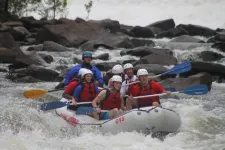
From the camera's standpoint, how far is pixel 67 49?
19.5m

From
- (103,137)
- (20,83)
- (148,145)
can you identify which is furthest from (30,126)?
(20,83)

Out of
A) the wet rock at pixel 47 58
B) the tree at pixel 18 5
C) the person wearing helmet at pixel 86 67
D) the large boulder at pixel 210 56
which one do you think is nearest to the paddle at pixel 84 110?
the person wearing helmet at pixel 86 67

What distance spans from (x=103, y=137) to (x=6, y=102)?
4.01 m

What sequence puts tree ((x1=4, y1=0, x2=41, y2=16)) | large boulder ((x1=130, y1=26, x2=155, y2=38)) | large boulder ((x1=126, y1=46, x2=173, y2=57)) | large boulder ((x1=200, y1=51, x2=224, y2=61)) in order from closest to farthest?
1. large boulder ((x1=200, y1=51, x2=224, y2=61))
2. large boulder ((x1=126, y1=46, x2=173, y2=57))
3. large boulder ((x1=130, y1=26, x2=155, y2=38))
4. tree ((x1=4, y1=0, x2=41, y2=16))

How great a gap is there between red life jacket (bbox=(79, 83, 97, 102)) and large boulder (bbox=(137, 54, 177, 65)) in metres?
6.61

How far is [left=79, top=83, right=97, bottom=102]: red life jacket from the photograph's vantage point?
9.05 metres

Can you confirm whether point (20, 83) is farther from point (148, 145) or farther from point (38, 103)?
point (148, 145)

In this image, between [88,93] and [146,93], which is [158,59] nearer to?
[146,93]

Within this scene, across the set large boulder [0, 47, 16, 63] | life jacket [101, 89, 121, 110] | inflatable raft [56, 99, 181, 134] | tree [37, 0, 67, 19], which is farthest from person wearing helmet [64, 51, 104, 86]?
tree [37, 0, 67, 19]

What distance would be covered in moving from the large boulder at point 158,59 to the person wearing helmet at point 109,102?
22.5 ft

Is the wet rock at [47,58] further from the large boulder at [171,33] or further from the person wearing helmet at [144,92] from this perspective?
the large boulder at [171,33]

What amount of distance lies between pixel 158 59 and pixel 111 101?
299 inches

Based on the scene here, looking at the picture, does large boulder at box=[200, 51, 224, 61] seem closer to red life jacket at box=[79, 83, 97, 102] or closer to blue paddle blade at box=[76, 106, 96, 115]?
red life jacket at box=[79, 83, 97, 102]

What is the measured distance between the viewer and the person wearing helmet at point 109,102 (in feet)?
28.2
